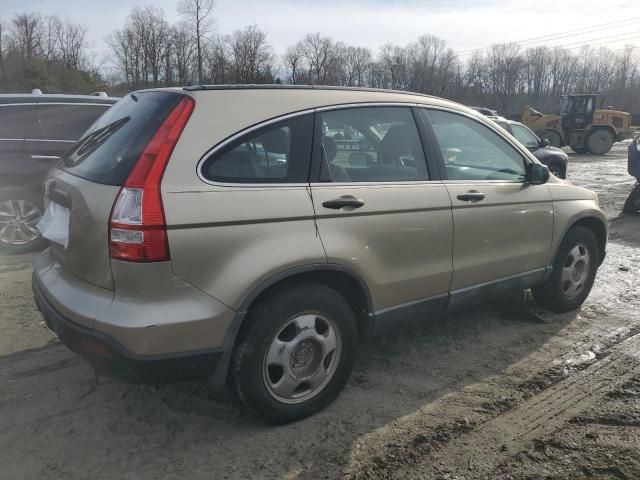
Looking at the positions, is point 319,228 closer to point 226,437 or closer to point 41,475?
point 226,437

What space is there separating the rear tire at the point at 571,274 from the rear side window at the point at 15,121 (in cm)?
581

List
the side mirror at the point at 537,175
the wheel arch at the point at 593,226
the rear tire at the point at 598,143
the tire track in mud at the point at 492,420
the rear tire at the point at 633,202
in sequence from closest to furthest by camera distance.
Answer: the tire track in mud at the point at 492,420 → the side mirror at the point at 537,175 → the wheel arch at the point at 593,226 → the rear tire at the point at 633,202 → the rear tire at the point at 598,143

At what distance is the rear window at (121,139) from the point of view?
256 centimetres

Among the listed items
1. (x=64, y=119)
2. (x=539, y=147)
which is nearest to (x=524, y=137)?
(x=539, y=147)

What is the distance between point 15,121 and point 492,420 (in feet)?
19.8

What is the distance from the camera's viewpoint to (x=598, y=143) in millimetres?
26500

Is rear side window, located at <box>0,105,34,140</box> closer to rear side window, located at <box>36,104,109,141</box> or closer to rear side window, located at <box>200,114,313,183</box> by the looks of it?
rear side window, located at <box>36,104,109,141</box>

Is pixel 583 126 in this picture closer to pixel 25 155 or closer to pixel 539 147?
pixel 539 147

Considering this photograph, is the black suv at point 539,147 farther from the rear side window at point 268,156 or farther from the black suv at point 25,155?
the rear side window at point 268,156

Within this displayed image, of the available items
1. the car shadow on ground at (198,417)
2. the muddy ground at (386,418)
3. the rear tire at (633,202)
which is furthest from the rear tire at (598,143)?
the car shadow on ground at (198,417)

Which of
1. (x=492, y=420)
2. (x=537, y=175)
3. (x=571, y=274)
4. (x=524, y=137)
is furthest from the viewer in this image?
(x=524, y=137)

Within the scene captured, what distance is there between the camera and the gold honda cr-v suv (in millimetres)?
2424

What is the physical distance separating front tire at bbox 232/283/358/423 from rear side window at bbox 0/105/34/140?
16.4ft

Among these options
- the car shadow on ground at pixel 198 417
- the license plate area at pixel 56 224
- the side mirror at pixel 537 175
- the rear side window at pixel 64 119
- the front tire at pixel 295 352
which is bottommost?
the car shadow on ground at pixel 198 417
